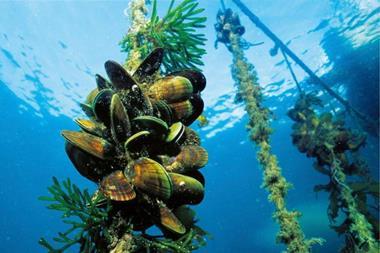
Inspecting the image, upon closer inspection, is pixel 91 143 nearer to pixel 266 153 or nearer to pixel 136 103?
pixel 136 103

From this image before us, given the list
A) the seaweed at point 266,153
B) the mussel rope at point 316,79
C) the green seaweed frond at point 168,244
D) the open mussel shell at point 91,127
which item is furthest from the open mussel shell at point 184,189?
the mussel rope at point 316,79

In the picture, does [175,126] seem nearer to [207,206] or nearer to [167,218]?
[167,218]

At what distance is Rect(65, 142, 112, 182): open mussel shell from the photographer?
205cm

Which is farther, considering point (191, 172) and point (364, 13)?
point (364, 13)

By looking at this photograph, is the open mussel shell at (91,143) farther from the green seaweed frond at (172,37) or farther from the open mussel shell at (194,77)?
the green seaweed frond at (172,37)

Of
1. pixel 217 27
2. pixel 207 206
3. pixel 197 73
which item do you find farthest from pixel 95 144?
pixel 207 206

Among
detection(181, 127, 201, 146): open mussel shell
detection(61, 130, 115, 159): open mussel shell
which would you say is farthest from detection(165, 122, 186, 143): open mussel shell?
detection(61, 130, 115, 159): open mussel shell

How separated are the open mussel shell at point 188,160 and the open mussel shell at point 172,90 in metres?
0.43

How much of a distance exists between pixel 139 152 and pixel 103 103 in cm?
44

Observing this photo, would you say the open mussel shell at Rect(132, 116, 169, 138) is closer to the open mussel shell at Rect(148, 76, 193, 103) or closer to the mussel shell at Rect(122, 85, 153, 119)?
the mussel shell at Rect(122, 85, 153, 119)

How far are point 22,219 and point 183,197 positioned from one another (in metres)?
85.4

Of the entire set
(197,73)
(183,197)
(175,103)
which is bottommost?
(183,197)

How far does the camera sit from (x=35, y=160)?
4578cm

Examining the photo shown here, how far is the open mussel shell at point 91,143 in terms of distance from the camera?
76.9 inches
